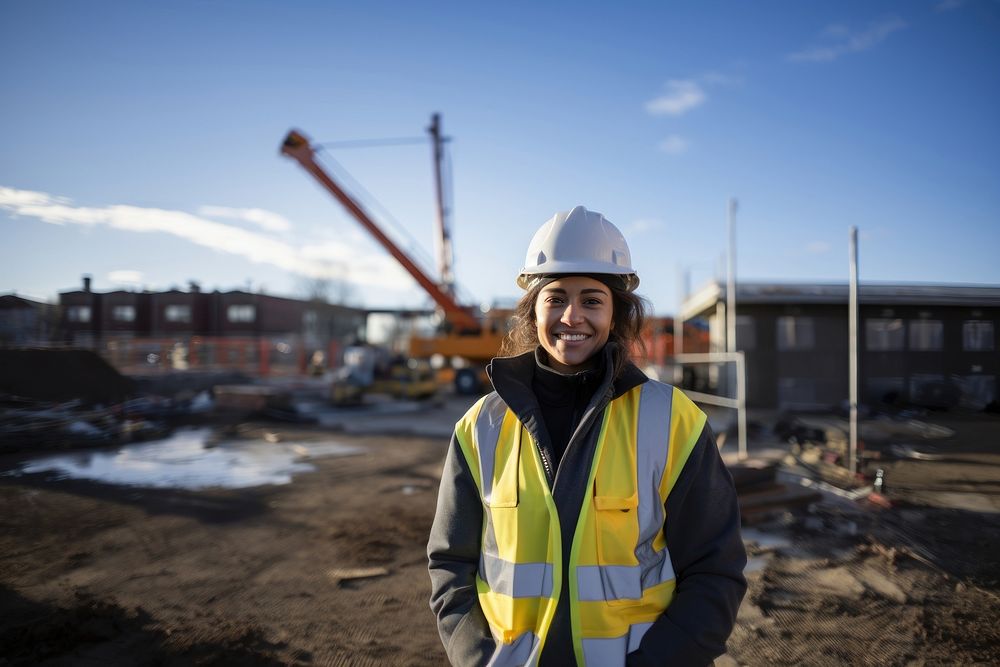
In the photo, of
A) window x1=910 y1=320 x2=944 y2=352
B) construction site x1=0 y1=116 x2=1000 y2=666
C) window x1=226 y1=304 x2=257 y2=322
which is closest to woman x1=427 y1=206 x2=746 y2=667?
construction site x1=0 y1=116 x2=1000 y2=666

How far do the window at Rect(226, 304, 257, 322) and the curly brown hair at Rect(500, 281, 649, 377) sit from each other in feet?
24.3

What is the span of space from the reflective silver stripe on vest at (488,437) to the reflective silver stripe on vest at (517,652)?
0.40 metres

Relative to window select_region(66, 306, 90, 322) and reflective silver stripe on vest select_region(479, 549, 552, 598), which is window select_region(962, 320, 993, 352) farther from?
window select_region(66, 306, 90, 322)

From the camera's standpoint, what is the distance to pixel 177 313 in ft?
17.5

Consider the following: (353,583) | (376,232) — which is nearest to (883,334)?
(353,583)

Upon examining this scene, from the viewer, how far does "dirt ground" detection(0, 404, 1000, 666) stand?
3082 mm

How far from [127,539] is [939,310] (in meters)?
6.77

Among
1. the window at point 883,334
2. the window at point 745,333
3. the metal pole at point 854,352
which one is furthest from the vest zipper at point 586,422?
the window at point 745,333

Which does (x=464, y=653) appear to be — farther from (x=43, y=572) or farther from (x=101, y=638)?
(x=43, y=572)

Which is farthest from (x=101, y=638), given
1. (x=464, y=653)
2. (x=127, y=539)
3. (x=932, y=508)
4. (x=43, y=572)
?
(x=932, y=508)

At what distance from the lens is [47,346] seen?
3.63 meters

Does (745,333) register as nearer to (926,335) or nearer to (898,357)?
(898,357)

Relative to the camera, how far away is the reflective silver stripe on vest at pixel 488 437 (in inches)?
69.4

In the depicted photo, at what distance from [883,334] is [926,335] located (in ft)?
1.98
